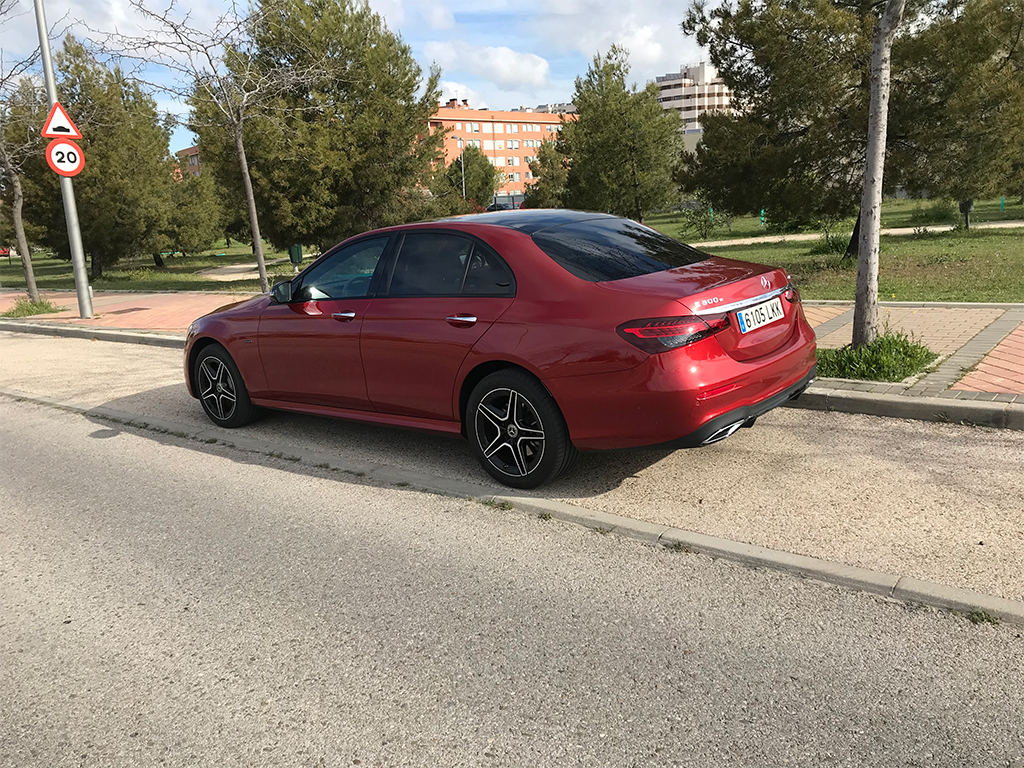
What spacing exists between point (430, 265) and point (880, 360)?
355cm

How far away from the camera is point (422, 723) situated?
105 inches

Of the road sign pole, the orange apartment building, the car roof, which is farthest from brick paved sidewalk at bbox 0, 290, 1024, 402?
the orange apartment building

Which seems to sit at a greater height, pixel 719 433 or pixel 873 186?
pixel 873 186

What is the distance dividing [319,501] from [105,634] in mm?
1581

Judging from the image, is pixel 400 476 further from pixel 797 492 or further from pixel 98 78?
pixel 98 78

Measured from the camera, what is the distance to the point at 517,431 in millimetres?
4633

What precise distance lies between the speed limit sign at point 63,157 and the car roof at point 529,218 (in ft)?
38.4

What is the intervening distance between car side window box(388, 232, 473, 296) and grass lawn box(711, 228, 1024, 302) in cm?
674

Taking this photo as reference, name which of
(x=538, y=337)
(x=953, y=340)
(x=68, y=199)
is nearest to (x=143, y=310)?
(x=68, y=199)

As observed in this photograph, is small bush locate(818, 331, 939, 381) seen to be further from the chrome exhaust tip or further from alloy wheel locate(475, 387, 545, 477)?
alloy wheel locate(475, 387, 545, 477)

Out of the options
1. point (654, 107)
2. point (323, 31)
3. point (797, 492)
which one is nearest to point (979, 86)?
point (797, 492)

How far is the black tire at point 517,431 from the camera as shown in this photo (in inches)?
175

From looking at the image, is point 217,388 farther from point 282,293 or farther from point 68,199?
point 68,199

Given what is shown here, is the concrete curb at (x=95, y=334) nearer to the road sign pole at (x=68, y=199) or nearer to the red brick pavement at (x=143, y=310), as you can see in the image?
the red brick pavement at (x=143, y=310)
